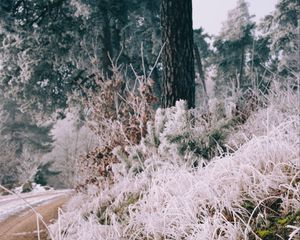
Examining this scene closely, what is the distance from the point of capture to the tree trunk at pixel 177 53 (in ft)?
21.1

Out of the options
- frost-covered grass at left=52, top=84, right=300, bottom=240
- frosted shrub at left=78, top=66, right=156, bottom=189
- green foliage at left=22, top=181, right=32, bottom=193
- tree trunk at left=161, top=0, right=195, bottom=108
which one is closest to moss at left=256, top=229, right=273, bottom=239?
frost-covered grass at left=52, top=84, right=300, bottom=240

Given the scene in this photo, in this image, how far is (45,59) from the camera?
593 inches

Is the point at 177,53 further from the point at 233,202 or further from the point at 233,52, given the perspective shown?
the point at 233,52

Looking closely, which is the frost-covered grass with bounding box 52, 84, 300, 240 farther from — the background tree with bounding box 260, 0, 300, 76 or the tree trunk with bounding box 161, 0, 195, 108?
the background tree with bounding box 260, 0, 300, 76

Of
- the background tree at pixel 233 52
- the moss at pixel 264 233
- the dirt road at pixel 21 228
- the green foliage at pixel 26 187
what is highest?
the background tree at pixel 233 52

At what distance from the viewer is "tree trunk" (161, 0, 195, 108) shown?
643cm

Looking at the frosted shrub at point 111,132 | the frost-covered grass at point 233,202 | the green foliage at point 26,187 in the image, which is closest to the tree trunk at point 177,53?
the frosted shrub at point 111,132

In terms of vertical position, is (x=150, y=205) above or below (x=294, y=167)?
below

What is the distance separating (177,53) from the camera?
21.2ft

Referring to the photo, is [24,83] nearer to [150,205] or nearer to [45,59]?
[45,59]

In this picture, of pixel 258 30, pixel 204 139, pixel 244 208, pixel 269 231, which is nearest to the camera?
pixel 269 231

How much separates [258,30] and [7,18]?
2250cm

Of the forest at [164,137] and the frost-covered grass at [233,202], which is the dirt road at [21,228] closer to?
the forest at [164,137]

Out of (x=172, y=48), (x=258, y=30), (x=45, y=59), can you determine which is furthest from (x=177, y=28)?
(x=258, y=30)
